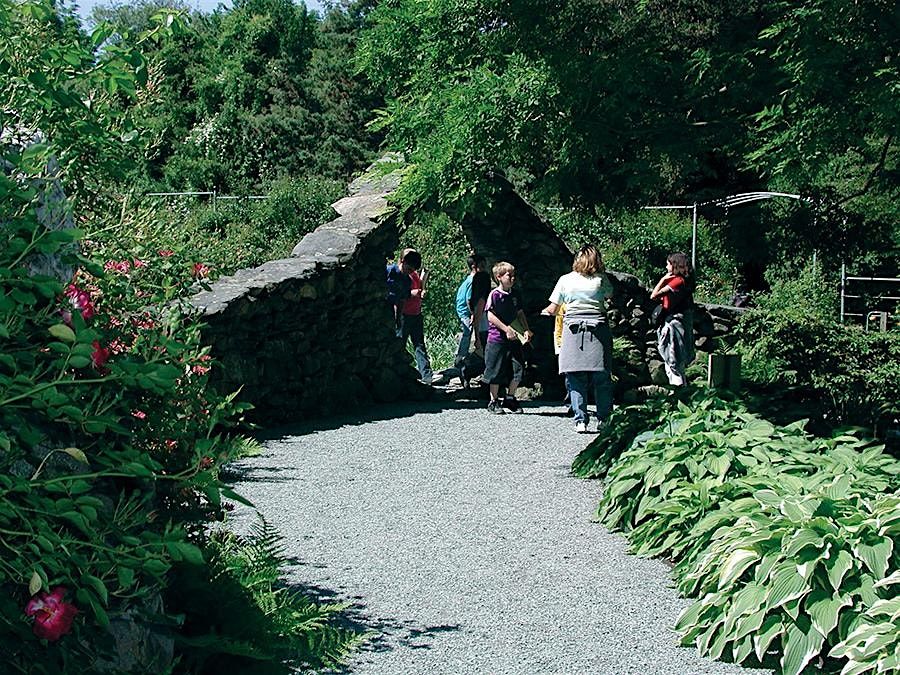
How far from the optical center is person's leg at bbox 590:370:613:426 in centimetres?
946

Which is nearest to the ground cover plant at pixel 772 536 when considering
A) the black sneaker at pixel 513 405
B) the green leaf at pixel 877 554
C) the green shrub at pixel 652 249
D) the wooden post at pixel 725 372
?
the green leaf at pixel 877 554

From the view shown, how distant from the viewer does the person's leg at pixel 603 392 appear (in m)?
9.46

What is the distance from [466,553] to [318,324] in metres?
4.92

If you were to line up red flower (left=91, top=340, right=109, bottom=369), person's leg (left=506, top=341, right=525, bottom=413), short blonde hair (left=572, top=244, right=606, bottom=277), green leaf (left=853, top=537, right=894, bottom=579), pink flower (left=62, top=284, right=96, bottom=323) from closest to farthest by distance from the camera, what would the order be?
red flower (left=91, top=340, right=109, bottom=369)
pink flower (left=62, top=284, right=96, bottom=323)
green leaf (left=853, top=537, right=894, bottom=579)
short blonde hair (left=572, top=244, right=606, bottom=277)
person's leg (left=506, top=341, right=525, bottom=413)

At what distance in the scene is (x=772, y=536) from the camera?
4727 mm

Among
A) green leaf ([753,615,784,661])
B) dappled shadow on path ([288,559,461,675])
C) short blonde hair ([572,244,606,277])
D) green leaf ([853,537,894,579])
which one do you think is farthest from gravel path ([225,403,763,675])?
short blonde hair ([572,244,606,277])

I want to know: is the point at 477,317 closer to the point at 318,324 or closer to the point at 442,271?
the point at 318,324

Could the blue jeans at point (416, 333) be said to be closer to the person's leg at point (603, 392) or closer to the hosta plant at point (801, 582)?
the person's leg at point (603, 392)

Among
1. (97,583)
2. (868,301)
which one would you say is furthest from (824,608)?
(868,301)

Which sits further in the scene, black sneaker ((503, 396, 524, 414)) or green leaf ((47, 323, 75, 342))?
black sneaker ((503, 396, 524, 414))

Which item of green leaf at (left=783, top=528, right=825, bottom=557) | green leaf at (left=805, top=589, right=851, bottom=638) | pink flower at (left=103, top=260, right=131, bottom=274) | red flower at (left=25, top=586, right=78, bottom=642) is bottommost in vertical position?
green leaf at (left=805, top=589, right=851, bottom=638)

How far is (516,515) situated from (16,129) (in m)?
4.60

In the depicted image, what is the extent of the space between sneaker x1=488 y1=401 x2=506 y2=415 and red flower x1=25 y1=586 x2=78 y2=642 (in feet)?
29.1

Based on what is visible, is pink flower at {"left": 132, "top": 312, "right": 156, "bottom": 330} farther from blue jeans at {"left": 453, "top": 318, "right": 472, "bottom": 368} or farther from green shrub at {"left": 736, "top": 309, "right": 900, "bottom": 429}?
blue jeans at {"left": 453, "top": 318, "right": 472, "bottom": 368}
